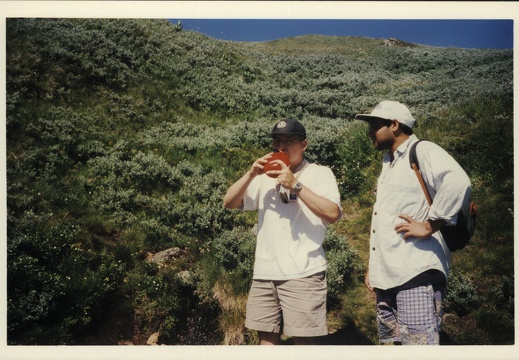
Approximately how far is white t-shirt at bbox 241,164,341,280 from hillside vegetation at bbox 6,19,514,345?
171 centimetres

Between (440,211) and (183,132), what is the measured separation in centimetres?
441

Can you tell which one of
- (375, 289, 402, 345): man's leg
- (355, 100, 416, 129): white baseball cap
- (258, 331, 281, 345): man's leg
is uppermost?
(355, 100, 416, 129): white baseball cap

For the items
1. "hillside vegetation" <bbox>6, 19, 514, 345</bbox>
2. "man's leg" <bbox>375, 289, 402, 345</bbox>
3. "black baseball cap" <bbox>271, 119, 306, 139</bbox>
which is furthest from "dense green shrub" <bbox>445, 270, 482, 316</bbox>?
"black baseball cap" <bbox>271, 119, 306, 139</bbox>

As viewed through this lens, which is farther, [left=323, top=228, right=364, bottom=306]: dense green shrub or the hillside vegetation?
[left=323, top=228, right=364, bottom=306]: dense green shrub

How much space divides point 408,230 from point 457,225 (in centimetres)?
40

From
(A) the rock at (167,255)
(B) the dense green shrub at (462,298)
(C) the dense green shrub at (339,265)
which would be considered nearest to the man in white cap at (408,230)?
(C) the dense green shrub at (339,265)

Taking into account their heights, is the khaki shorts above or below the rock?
below

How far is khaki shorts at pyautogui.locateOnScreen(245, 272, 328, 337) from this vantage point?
391cm

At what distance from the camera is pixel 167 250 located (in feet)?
19.5

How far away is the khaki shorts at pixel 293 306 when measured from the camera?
391 centimetres

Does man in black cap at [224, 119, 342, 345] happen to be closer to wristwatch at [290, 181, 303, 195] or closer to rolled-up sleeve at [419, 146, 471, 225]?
wristwatch at [290, 181, 303, 195]

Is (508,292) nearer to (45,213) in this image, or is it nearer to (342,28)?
(342,28)

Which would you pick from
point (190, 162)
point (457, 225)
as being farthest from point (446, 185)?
point (190, 162)

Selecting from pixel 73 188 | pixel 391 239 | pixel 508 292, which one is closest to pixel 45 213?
pixel 73 188
